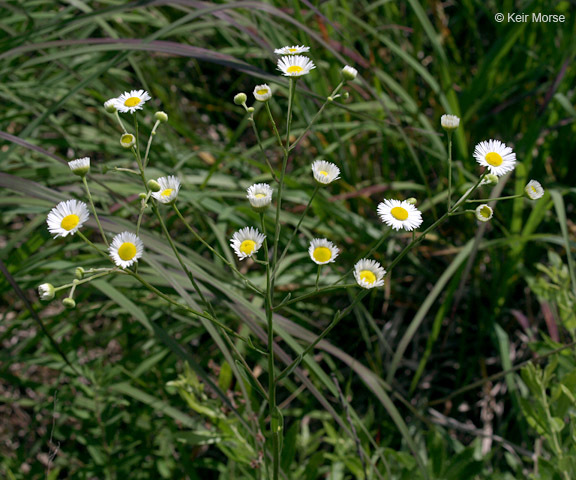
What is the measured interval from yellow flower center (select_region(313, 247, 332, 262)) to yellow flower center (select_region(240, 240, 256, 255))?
0.08 meters

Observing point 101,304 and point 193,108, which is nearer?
point 101,304

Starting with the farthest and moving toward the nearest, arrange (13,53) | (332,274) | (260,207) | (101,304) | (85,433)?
(332,274) → (101,304) → (85,433) → (13,53) → (260,207)

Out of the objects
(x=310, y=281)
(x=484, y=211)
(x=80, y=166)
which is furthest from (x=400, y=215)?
(x=310, y=281)

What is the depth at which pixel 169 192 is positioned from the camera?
26.9 inches

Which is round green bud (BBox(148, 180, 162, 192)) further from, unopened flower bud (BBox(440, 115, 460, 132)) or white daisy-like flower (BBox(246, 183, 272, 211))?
unopened flower bud (BBox(440, 115, 460, 132))

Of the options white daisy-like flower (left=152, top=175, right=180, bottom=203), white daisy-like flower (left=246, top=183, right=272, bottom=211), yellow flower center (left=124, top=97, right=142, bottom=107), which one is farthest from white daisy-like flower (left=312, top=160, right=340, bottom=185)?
yellow flower center (left=124, top=97, right=142, bottom=107)

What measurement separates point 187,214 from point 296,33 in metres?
0.66

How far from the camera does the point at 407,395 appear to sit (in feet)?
4.50

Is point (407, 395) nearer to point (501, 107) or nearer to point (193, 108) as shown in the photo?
point (501, 107)

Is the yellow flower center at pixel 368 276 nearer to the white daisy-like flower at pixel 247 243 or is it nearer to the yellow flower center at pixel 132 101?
the white daisy-like flower at pixel 247 243

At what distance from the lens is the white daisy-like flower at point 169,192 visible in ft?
2.14

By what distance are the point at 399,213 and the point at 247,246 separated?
0.20 metres

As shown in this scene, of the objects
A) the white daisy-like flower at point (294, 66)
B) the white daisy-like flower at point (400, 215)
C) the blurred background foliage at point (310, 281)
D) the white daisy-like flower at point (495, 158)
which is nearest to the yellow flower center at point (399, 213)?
the white daisy-like flower at point (400, 215)

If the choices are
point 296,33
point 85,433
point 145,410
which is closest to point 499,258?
point 296,33
